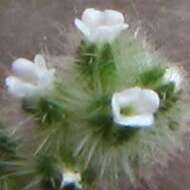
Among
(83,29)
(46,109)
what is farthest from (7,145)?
(83,29)

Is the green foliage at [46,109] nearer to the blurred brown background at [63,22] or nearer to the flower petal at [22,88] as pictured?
the flower petal at [22,88]

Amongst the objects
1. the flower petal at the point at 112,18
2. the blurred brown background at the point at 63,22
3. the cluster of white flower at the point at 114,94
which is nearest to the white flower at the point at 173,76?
the cluster of white flower at the point at 114,94

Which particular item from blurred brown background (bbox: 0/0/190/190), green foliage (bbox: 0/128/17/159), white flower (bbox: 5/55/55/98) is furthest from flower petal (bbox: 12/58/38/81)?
blurred brown background (bbox: 0/0/190/190)

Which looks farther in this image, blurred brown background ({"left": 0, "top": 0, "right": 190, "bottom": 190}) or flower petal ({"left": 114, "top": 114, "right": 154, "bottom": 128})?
blurred brown background ({"left": 0, "top": 0, "right": 190, "bottom": 190})

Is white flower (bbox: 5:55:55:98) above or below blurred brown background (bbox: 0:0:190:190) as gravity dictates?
below

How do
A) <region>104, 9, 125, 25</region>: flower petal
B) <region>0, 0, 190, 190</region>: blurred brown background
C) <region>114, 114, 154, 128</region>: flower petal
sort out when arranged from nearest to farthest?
<region>114, 114, 154, 128</region>: flower petal
<region>104, 9, 125, 25</region>: flower petal
<region>0, 0, 190, 190</region>: blurred brown background

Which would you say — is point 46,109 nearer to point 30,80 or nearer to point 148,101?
point 30,80

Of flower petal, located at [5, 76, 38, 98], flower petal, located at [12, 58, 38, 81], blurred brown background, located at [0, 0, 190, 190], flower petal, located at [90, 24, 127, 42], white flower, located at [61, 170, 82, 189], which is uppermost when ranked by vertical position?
blurred brown background, located at [0, 0, 190, 190]

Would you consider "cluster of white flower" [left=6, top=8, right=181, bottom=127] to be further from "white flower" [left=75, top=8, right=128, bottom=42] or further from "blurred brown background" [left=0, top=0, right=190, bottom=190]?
"blurred brown background" [left=0, top=0, right=190, bottom=190]
